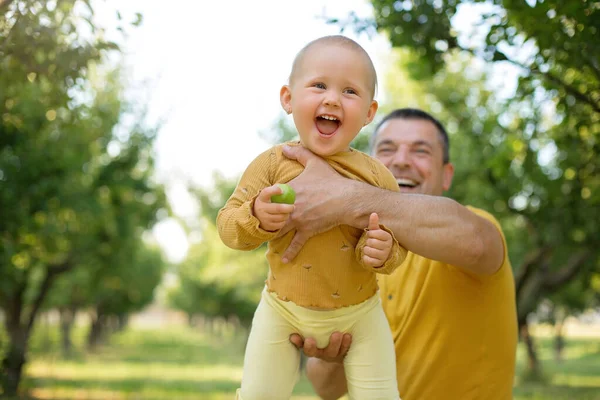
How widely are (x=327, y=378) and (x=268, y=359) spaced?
1327 mm

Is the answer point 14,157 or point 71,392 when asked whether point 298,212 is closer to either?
point 14,157

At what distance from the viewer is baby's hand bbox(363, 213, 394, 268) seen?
248 cm

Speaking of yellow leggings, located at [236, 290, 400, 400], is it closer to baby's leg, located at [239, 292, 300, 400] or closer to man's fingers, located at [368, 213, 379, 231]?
baby's leg, located at [239, 292, 300, 400]

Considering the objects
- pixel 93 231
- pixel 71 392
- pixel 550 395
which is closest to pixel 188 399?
pixel 71 392

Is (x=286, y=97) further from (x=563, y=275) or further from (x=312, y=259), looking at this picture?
(x=563, y=275)

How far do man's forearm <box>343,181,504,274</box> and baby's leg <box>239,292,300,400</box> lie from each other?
493 millimetres

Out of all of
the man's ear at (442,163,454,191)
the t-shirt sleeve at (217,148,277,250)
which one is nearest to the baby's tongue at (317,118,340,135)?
the t-shirt sleeve at (217,148,277,250)

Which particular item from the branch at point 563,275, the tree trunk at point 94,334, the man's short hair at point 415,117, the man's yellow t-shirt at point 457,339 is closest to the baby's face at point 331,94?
the man's yellow t-shirt at point 457,339

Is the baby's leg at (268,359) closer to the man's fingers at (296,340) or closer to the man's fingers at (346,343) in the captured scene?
the man's fingers at (296,340)

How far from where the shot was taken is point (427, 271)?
3.62m

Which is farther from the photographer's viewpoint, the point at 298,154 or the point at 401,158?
the point at 401,158

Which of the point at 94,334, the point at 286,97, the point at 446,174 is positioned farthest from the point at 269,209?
the point at 94,334

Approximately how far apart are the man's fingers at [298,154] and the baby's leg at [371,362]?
26.2 inches

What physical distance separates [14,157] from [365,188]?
1275 centimetres
